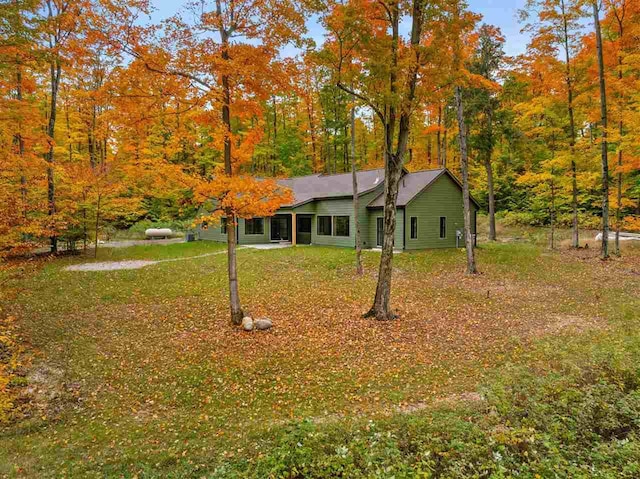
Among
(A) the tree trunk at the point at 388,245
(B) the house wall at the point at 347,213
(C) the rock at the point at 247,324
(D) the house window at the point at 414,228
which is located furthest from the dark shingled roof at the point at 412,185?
(C) the rock at the point at 247,324

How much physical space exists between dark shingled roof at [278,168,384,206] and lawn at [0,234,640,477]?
8653 mm

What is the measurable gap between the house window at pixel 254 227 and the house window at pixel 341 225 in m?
5.23

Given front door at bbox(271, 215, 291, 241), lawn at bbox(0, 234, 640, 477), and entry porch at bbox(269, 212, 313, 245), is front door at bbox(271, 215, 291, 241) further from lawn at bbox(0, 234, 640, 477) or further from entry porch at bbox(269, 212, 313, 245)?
lawn at bbox(0, 234, 640, 477)

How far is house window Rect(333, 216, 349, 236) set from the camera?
20.8 meters

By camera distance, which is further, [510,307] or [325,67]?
[510,307]

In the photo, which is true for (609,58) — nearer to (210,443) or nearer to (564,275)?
(564,275)

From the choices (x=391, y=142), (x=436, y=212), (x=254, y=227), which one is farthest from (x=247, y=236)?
(x=391, y=142)

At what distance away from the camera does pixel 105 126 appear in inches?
307

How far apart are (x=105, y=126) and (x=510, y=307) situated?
1072 cm

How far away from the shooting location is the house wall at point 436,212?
1911 centimetres

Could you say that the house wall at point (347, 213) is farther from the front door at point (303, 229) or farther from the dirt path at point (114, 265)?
the dirt path at point (114, 265)

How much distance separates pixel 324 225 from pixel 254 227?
15.6ft

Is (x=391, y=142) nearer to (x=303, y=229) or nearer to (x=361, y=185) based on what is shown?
(x=361, y=185)

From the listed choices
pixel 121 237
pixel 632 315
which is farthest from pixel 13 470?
pixel 121 237
